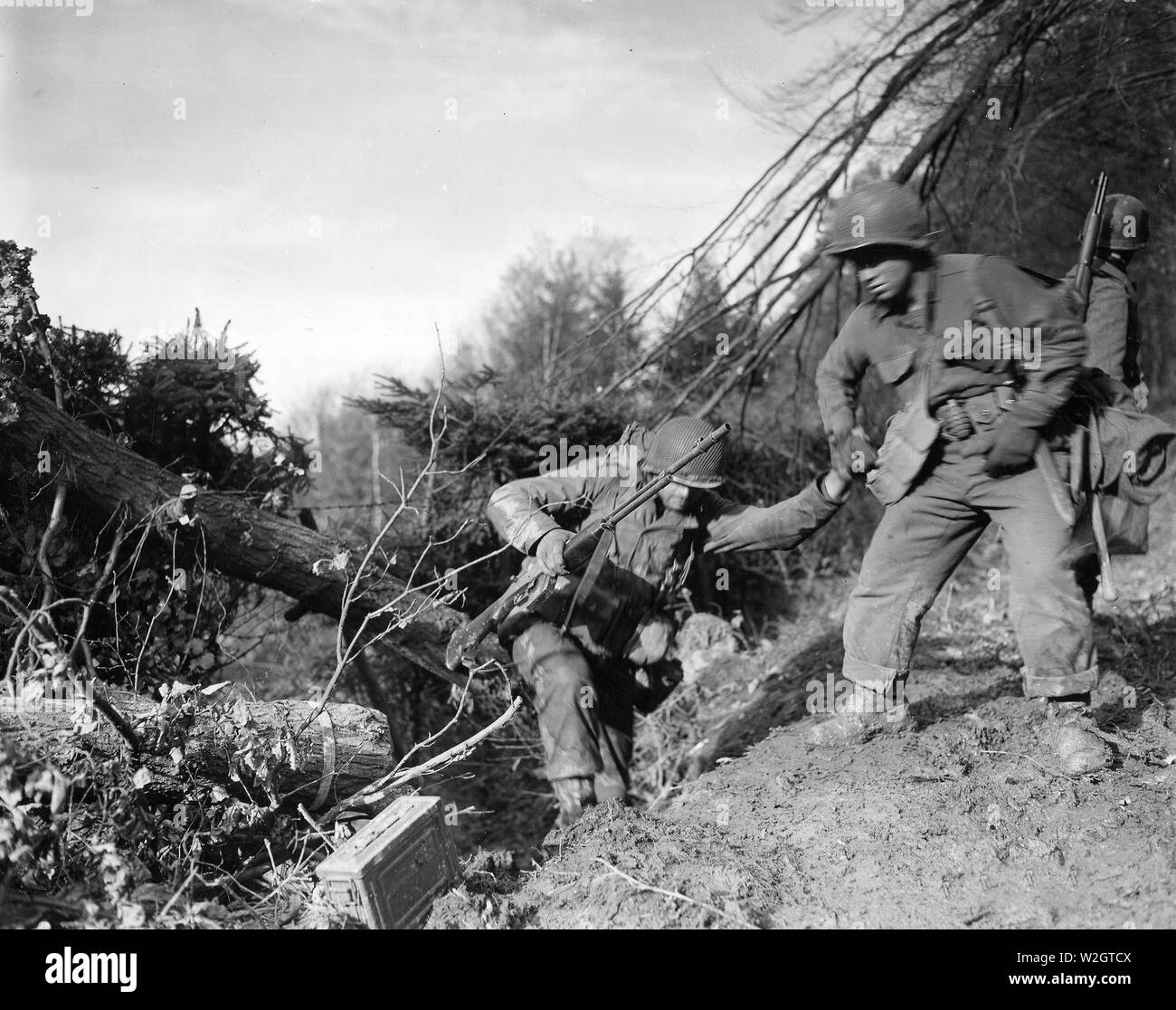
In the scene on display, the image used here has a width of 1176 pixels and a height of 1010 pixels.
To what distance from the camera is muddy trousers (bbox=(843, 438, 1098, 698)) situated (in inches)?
156

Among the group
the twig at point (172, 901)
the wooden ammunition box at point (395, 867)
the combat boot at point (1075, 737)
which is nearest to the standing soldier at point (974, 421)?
the combat boot at point (1075, 737)

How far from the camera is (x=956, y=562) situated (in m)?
4.45

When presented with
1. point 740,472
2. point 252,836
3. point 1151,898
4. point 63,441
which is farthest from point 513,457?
point 1151,898

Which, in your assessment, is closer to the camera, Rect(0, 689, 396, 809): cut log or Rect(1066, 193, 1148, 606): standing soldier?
Rect(0, 689, 396, 809): cut log

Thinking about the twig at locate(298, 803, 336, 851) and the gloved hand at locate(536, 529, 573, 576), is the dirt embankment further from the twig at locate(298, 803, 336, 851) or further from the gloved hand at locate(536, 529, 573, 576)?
the gloved hand at locate(536, 529, 573, 576)

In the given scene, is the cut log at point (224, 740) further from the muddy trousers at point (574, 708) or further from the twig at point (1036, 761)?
the twig at point (1036, 761)

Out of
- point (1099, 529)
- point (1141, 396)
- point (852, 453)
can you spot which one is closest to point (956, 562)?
point (1099, 529)

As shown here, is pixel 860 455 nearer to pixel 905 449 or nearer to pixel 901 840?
pixel 905 449

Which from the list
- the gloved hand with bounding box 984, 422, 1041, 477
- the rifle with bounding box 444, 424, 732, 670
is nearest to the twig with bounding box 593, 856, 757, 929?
the rifle with bounding box 444, 424, 732, 670

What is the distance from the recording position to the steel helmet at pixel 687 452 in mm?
4543

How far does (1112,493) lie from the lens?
4285 mm

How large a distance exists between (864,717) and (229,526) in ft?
10.9

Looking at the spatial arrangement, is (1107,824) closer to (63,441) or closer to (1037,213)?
(63,441)

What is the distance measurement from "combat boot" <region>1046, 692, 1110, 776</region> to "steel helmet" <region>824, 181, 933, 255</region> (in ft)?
6.66
